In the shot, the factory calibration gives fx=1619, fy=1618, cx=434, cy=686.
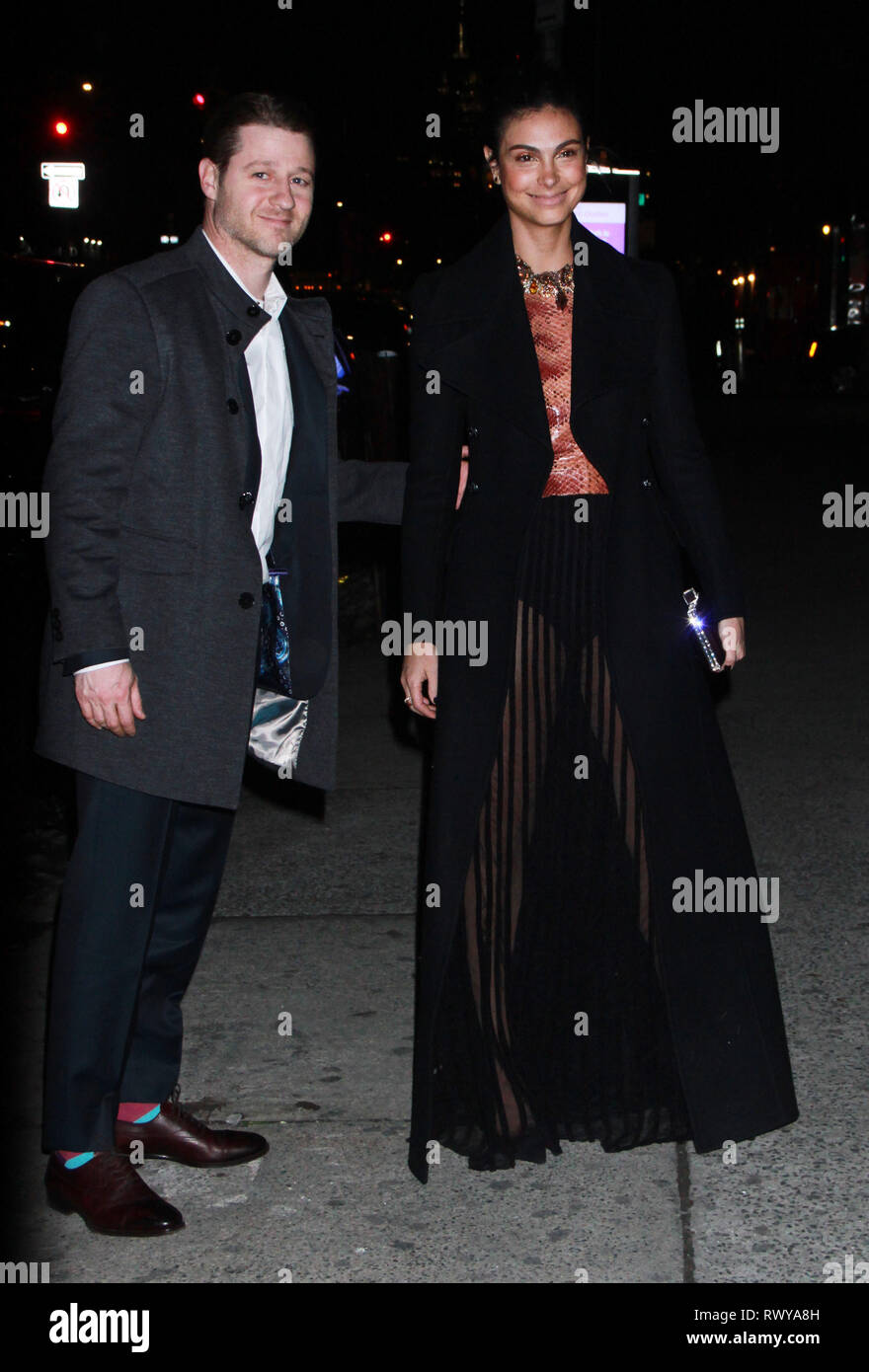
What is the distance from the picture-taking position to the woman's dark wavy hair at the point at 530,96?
326cm

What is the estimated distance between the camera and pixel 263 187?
323cm

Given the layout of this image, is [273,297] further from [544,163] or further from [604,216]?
[604,216]

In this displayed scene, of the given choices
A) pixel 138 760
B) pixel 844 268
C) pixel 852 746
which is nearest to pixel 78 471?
pixel 138 760

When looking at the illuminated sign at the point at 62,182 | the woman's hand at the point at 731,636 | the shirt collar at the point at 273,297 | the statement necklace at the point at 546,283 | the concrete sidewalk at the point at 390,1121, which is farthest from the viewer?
the illuminated sign at the point at 62,182

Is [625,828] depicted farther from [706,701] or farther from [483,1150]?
[483,1150]

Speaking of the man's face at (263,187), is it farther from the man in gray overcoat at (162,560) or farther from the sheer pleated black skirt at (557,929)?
the sheer pleated black skirt at (557,929)

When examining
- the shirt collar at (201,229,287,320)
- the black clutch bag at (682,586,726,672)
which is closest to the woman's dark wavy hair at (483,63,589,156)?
the shirt collar at (201,229,287,320)

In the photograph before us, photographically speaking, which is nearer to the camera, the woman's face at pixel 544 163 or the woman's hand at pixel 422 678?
the woman's face at pixel 544 163

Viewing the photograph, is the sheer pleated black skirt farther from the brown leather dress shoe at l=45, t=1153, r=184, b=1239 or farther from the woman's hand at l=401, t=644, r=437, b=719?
the brown leather dress shoe at l=45, t=1153, r=184, b=1239

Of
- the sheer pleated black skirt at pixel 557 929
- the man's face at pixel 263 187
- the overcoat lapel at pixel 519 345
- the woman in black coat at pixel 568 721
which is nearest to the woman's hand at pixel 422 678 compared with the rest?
the woman in black coat at pixel 568 721

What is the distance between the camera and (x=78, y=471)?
3.08 m

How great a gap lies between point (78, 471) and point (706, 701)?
1.46 meters

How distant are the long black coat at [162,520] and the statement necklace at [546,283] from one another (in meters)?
0.52

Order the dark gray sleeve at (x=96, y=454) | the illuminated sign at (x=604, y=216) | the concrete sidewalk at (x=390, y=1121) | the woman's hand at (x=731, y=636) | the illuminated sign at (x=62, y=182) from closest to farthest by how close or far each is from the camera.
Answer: the dark gray sleeve at (x=96, y=454) < the concrete sidewalk at (x=390, y=1121) < the woman's hand at (x=731, y=636) < the illuminated sign at (x=604, y=216) < the illuminated sign at (x=62, y=182)
